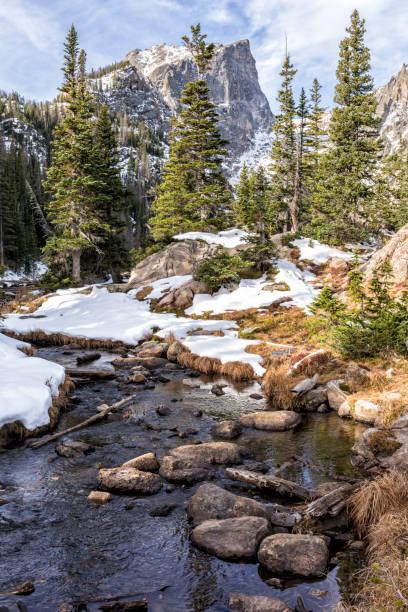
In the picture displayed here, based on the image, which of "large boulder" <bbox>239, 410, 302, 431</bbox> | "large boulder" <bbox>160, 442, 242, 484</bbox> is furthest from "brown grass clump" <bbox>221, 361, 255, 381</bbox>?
"large boulder" <bbox>160, 442, 242, 484</bbox>

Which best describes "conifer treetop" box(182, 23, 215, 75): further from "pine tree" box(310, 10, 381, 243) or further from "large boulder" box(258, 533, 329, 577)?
"large boulder" box(258, 533, 329, 577)

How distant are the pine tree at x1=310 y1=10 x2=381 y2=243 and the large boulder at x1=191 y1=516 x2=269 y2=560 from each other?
28581 millimetres

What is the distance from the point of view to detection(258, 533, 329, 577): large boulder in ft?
16.9

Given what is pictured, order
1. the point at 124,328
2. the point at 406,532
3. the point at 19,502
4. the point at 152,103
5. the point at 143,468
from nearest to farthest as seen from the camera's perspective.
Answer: the point at 406,532
the point at 19,502
the point at 143,468
the point at 124,328
the point at 152,103

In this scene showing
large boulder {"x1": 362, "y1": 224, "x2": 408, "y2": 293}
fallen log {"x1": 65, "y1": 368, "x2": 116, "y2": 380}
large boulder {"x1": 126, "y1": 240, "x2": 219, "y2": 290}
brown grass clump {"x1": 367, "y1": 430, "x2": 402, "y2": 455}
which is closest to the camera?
brown grass clump {"x1": 367, "y1": 430, "x2": 402, "y2": 455}

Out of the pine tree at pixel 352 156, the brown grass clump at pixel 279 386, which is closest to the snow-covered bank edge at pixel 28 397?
the brown grass clump at pixel 279 386

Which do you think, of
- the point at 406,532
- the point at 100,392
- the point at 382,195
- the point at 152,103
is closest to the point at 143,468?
the point at 406,532

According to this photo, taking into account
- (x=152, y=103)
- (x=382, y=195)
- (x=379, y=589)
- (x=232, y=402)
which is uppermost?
(x=152, y=103)

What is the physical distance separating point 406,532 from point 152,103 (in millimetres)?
218359

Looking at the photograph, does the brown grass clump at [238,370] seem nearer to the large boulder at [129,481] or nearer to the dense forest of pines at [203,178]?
the large boulder at [129,481]

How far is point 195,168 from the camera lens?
110ft

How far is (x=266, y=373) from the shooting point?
1430cm

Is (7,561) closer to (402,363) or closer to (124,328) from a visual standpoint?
(402,363)

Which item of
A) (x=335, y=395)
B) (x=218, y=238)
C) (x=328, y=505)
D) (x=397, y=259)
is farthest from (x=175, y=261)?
(x=328, y=505)
